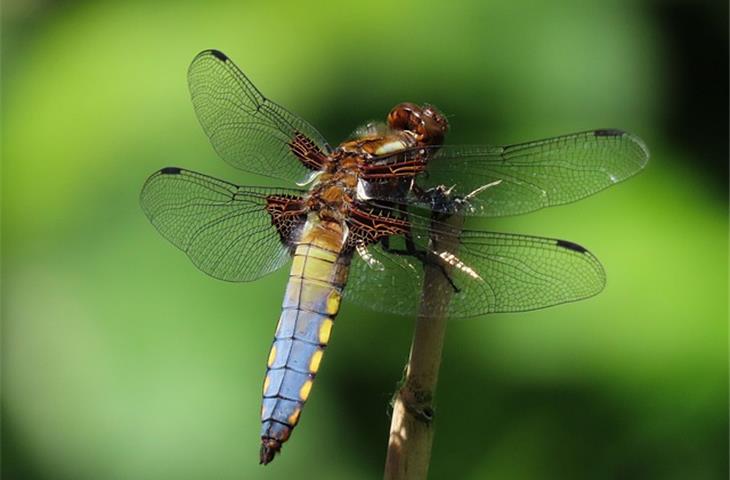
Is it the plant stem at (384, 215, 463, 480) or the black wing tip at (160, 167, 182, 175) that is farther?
the black wing tip at (160, 167, 182, 175)

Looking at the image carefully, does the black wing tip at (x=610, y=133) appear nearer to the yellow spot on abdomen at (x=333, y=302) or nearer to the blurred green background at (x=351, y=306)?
the yellow spot on abdomen at (x=333, y=302)

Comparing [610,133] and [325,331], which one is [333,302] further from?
[610,133]

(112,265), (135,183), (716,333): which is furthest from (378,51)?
(716,333)

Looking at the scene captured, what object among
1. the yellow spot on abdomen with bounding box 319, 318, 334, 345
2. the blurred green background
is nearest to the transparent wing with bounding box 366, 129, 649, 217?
the yellow spot on abdomen with bounding box 319, 318, 334, 345

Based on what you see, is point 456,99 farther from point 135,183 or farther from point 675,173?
point 135,183

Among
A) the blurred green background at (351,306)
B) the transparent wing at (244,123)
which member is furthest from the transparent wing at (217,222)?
the blurred green background at (351,306)

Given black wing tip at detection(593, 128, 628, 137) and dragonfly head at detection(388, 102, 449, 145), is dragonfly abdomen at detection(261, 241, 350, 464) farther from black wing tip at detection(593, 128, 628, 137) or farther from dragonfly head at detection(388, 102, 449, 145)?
black wing tip at detection(593, 128, 628, 137)
